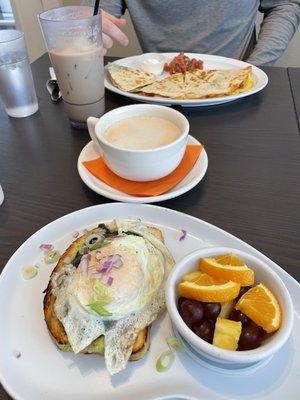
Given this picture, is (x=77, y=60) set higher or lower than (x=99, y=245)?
higher

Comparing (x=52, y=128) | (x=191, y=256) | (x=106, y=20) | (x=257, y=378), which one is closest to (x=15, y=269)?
(x=191, y=256)

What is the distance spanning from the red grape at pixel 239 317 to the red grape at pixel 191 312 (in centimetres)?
4

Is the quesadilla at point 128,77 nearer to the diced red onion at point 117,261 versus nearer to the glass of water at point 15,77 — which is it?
the glass of water at point 15,77

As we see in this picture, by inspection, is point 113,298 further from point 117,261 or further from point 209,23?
point 209,23

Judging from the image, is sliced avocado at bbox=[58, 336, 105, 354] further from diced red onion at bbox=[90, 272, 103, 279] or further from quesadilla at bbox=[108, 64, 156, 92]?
quesadilla at bbox=[108, 64, 156, 92]

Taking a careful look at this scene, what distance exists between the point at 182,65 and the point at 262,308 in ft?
3.48

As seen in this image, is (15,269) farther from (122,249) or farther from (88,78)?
(88,78)

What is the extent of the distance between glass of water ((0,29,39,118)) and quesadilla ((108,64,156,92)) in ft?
0.94

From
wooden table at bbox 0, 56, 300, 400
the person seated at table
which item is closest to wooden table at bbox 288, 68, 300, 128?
wooden table at bbox 0, 56, 300, 400

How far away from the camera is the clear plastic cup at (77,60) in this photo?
0.97m

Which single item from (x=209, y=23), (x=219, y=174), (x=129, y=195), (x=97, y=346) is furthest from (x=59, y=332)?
(x=209, y=23)

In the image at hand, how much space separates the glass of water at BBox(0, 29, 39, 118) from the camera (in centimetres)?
105

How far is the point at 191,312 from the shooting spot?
0.49 m

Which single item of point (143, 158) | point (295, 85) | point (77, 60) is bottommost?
point (295, 85)
